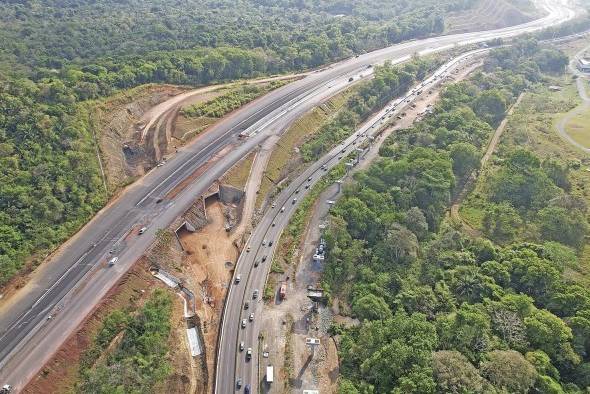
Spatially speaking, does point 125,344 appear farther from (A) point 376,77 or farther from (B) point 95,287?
(A) point 376,77

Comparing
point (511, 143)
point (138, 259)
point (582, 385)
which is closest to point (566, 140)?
point (511, 143)

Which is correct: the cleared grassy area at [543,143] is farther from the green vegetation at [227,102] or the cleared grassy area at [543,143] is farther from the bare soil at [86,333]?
the bare soil at [86,333]

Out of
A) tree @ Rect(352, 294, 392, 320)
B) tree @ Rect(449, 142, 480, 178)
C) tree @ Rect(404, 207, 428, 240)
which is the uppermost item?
tree @ Rect(449, 142, 480, 178)

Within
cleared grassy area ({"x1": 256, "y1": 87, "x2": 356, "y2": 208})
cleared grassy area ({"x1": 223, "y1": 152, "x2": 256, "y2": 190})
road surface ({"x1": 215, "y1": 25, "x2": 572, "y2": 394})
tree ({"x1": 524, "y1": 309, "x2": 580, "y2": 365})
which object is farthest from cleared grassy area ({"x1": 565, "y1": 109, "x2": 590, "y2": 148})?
cleared grassy area ({"x1": 223, "y1": 152, "x2": 256, "y2": 190})

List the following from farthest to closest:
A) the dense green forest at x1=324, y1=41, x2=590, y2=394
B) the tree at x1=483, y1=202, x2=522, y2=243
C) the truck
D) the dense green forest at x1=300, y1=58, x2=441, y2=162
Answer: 1. the dense green forest at x1=300, y1=58, x2=441, y2=162
2. the tree at x1=483, y1=202, x2=522, y2=243
3. the truck
4. the dense green forest at x1=324, y1=41, x2=590, y2=394

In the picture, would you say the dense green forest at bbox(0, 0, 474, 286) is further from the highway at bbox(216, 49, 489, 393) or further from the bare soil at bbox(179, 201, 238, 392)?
the highway at bbox(216, 49, 489, 393)
